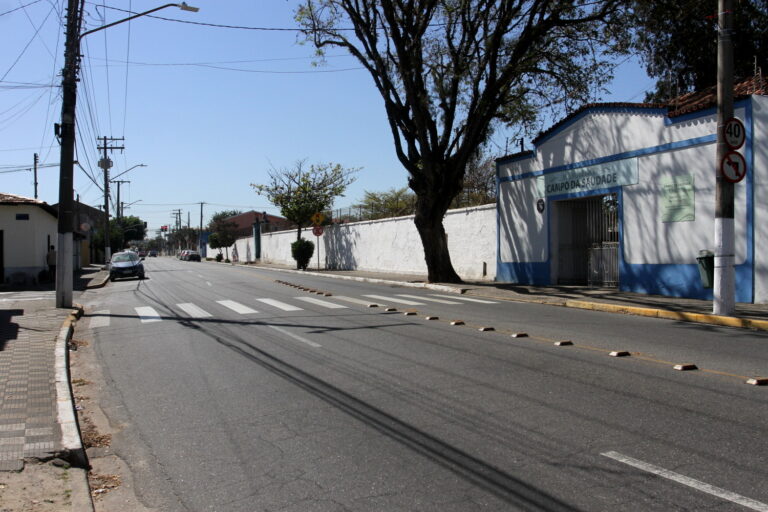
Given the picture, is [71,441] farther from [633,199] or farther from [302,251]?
[302,251]

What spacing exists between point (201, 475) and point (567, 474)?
271 centimetres

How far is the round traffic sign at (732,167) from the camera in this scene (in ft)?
39.4

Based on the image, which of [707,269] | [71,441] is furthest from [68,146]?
[707,269]

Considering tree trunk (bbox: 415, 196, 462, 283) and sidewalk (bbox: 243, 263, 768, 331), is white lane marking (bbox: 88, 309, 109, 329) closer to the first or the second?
sidewalk (bbox: 243, 263, 768, 331)

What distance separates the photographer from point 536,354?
28.3 ft

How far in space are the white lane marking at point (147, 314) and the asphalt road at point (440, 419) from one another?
2618mm

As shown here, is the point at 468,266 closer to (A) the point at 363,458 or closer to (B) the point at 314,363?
(B) the point at 314,363

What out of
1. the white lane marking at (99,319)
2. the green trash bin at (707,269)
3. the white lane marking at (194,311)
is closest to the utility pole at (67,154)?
the white lane marking at (99,319)

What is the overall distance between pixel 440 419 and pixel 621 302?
10.9 m

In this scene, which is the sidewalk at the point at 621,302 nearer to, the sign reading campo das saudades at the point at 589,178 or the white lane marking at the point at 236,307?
the sign reading campo das saudades at the point at 589,178

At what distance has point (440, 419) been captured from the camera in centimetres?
568

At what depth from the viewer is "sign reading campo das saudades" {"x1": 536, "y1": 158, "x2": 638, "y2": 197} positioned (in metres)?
17.5

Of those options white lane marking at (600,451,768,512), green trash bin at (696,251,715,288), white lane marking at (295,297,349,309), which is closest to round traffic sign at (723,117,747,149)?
green trash bin at (696,251,715,288)

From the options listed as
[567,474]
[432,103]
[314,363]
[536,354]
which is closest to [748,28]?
[432,103]
